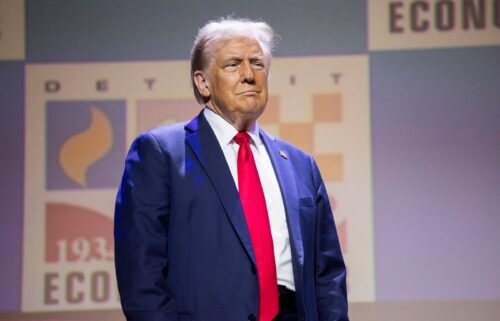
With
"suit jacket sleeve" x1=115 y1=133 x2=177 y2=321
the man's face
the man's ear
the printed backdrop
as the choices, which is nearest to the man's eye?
the man's face

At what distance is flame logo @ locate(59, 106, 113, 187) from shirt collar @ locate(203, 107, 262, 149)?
1.03m

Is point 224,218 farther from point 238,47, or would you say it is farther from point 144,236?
point 238,47

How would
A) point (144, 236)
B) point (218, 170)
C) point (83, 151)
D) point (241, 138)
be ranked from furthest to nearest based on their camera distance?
1. point (83, 151)
2. point (241, 138)
3. point (218, 170)
4. point (144, 236)

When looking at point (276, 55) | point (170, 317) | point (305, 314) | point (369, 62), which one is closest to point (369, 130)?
point (369, 62)

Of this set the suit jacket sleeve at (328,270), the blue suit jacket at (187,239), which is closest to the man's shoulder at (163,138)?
the blue suit jacket at (187,239)

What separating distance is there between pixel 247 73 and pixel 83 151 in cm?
121

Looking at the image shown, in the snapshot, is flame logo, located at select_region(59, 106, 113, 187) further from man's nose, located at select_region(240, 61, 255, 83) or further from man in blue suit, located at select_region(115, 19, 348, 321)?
man's nose, located at select_region(240, 61, 255, 83)

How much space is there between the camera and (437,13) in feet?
10.2

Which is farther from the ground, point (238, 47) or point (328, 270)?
point (238, 47)

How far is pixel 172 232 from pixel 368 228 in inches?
50.0

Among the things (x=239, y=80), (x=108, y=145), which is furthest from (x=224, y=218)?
(x=108, y=145)

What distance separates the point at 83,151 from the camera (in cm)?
306

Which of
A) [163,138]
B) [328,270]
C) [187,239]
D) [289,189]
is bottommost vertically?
[328,270]

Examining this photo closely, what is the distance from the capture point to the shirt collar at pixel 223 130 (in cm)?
206
